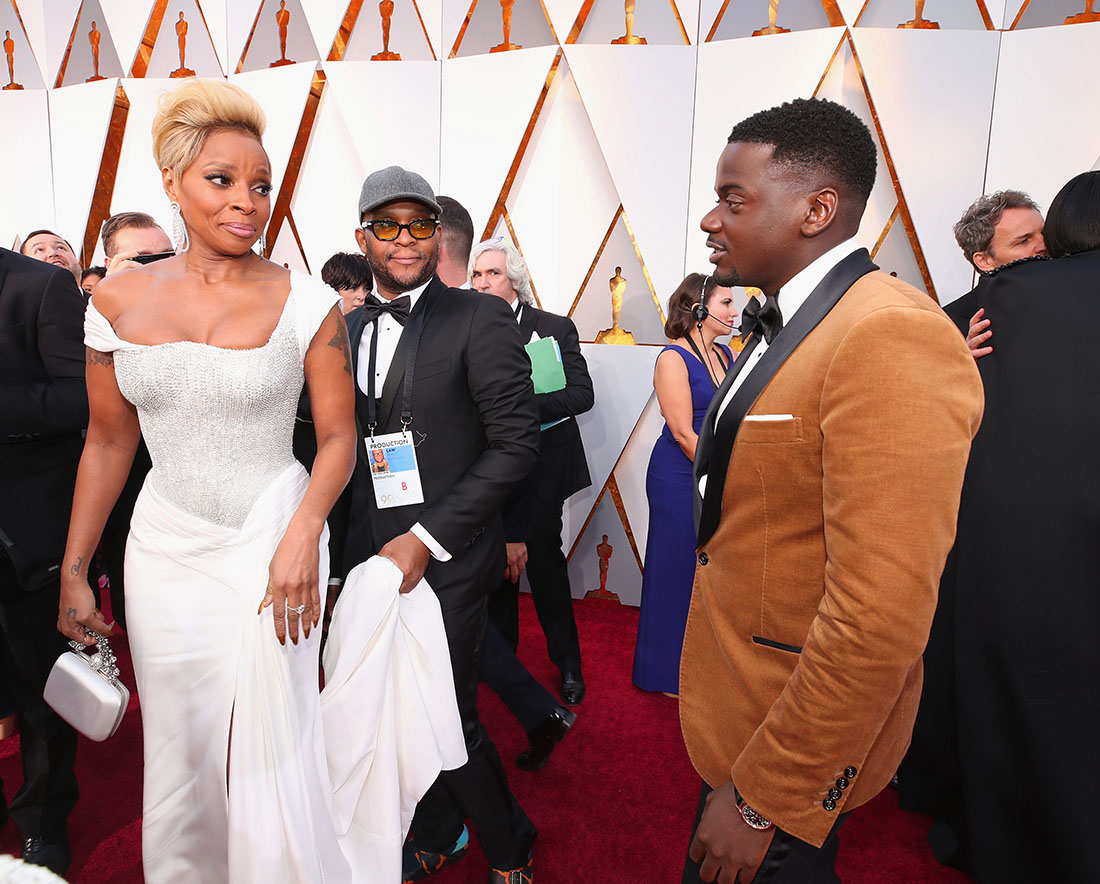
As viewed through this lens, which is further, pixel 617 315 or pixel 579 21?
pixel 617 315

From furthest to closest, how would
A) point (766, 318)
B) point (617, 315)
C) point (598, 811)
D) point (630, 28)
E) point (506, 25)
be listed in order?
point (617, 315) < point (506, 25) < point (630, 28) < point (598, 811) < point (766, 318)

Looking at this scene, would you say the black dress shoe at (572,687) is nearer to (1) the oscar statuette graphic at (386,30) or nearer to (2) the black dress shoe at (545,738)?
(2) the black dress shoe at (545,738)

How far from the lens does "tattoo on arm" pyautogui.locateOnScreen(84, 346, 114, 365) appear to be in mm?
→ 1328

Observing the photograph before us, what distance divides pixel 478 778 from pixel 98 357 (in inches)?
46.7

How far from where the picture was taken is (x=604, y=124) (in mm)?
3475

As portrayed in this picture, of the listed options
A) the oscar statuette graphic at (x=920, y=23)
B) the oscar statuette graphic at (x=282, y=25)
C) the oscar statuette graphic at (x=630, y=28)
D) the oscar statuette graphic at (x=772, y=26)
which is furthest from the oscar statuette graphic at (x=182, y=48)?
the oscar statuette graphic at (x=920, y=23)

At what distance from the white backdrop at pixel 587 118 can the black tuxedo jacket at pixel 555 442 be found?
747 mm

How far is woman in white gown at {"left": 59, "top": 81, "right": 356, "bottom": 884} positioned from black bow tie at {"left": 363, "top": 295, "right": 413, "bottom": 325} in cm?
22

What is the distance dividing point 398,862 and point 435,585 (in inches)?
22.0

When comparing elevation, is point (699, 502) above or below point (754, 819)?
above

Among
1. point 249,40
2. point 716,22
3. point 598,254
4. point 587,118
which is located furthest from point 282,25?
point 716,22

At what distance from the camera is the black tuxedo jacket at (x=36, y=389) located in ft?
5.76

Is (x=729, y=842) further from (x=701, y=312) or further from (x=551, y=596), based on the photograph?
(x=701, y=312)

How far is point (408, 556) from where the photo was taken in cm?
144
